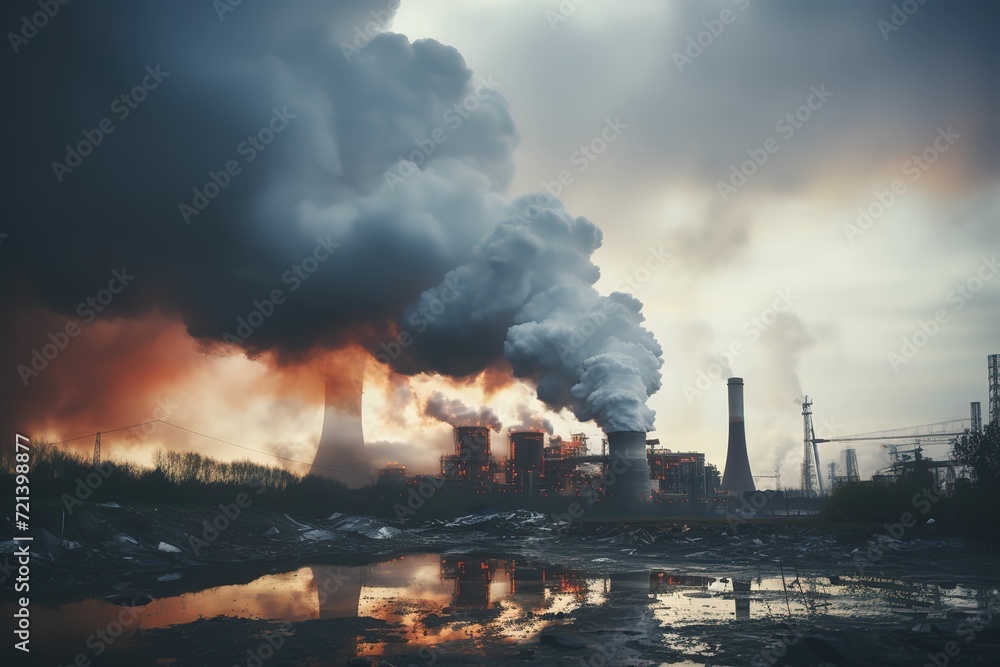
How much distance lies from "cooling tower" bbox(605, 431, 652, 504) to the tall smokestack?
101 feet

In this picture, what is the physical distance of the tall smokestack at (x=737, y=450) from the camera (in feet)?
340

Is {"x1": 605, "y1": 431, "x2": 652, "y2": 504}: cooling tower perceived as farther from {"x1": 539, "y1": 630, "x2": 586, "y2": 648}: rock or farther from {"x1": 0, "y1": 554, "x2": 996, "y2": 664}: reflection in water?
{"x1": 539, "y1": 630, "x2": 586, "y2": 648}: rock

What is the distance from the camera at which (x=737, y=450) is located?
342 ft

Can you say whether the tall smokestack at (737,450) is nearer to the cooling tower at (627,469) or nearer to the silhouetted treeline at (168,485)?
the cooling tower at (627,469)

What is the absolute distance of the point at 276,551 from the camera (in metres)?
44.0

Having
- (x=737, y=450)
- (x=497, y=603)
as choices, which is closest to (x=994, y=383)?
(x=737, y=450)

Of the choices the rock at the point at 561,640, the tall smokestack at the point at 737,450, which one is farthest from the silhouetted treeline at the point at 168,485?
the tall smokestack at the point at 737,450

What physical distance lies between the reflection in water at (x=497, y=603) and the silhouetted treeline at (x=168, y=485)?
48.4ft

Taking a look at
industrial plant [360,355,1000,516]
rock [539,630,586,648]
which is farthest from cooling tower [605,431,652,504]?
rock [539,630,586,648]

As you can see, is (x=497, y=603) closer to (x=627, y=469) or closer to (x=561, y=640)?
(x=561, y=640)

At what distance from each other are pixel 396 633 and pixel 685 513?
74155 millimetres

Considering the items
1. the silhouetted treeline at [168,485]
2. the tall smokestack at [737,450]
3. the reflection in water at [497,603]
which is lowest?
the reflection in water at [497,603]

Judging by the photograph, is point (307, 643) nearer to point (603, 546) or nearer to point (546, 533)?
point (603, 546)

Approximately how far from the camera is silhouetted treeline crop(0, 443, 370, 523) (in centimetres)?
4106
